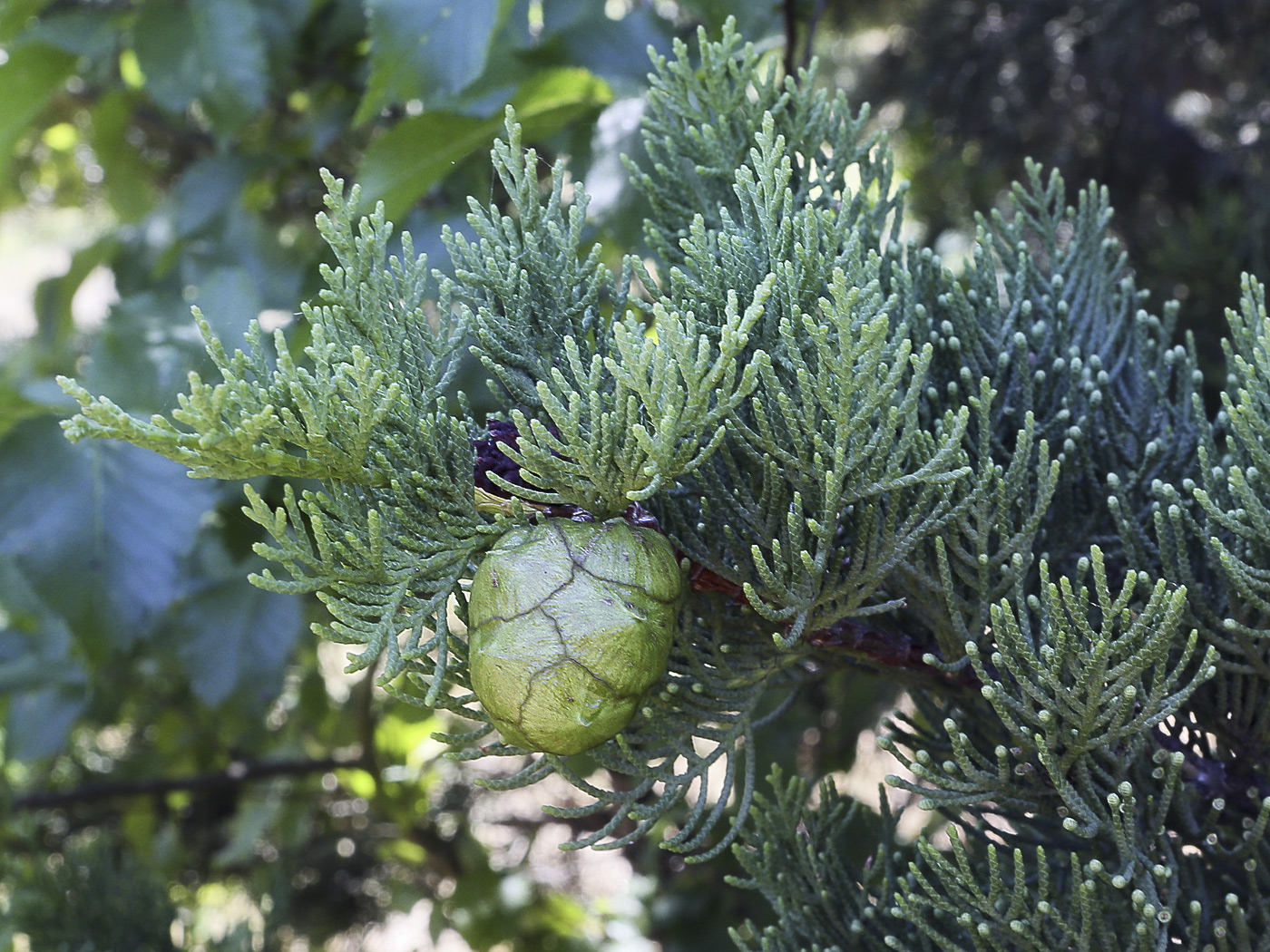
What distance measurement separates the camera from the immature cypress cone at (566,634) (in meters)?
0.55

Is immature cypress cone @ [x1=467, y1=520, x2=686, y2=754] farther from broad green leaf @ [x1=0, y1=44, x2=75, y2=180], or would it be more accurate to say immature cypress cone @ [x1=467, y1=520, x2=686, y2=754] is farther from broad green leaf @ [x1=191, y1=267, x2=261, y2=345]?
broad green leaf @ [x1=0, y1=44, x2=75, y2=180]

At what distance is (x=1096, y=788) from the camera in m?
0.70

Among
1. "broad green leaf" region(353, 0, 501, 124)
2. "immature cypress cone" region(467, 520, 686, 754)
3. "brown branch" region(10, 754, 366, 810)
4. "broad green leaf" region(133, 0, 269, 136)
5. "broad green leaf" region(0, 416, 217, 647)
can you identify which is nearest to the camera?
"immature cypress cone" region(467, 520, 686, 754)

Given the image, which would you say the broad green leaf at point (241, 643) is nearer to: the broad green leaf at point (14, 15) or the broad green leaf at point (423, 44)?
the broad green leaf at point (423, 44)

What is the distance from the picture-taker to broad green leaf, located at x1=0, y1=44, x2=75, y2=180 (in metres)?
1.53

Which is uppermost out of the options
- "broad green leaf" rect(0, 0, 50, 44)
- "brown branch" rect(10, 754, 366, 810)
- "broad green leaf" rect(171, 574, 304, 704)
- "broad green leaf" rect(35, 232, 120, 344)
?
"broad green leaf" rect(0, 0, 50, 44)

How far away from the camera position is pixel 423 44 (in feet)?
3.71

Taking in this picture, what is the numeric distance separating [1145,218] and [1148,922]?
1.69 metres

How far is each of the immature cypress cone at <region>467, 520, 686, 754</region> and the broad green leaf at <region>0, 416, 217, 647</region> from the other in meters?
0.84

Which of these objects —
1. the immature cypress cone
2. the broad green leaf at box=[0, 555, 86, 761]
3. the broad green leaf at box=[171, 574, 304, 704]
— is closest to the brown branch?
the broad green leaf at box=[0, 555, 86, 761]

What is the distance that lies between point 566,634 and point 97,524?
969mm

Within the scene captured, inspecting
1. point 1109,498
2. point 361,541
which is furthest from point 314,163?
point 1109,498

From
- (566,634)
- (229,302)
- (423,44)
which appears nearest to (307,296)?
(229,302)

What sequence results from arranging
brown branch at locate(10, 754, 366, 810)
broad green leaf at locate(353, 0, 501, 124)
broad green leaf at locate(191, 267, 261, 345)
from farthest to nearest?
brown branch at locate(10, 754, 366, 810) → broad green leaf at locate(191, 267, 261, 345) → broad green leaf at locate(353, 0, 501, 124)
